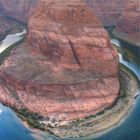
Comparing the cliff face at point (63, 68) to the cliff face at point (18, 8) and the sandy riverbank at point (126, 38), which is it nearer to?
the sandy riverbank at point (126, 38)

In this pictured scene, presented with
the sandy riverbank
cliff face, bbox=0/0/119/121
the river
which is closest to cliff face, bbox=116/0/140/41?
the sandy riverbank

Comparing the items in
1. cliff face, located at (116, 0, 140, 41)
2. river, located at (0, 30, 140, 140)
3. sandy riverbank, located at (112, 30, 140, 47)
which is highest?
river, located at (0, 30, 140, 140)

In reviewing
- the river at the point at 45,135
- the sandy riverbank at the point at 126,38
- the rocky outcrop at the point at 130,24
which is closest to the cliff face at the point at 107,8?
the rocky outcrop at the point at 130,24

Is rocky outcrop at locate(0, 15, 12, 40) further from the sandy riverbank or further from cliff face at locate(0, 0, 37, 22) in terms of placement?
the sandy riverbank

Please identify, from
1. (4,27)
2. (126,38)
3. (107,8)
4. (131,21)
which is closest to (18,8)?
(4,27)

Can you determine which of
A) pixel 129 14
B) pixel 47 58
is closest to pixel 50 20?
pixel 47 58

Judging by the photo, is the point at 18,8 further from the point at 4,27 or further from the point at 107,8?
the point at 107,8
